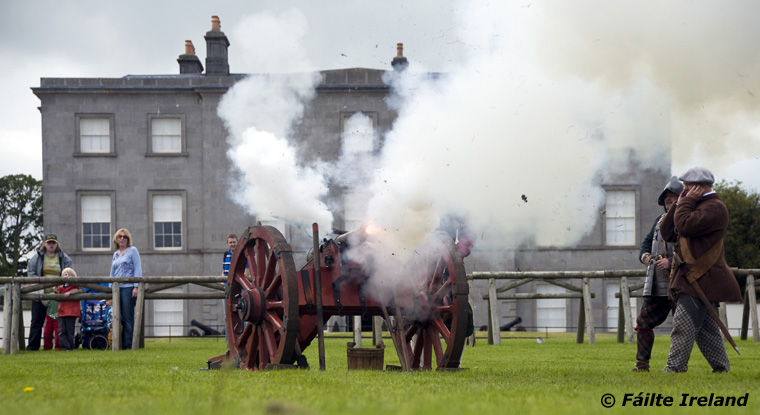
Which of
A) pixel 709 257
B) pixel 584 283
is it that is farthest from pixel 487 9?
pixel 584 283

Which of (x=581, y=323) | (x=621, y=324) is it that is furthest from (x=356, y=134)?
(x=621, y=324)

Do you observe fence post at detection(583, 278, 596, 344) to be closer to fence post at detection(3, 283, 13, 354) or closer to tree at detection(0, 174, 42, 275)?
fence post at detection(3, 283, 13, 354)

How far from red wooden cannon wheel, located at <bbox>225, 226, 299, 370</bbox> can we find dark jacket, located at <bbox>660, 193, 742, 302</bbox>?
9.93ft

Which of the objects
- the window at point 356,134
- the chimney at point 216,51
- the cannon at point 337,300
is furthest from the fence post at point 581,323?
the chimney at point 216,51

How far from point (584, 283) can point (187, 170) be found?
19.5 m

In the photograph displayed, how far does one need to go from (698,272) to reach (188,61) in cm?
2875

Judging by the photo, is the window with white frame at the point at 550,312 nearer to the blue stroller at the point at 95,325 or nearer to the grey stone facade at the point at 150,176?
the grey stone facade at the point at 150,176

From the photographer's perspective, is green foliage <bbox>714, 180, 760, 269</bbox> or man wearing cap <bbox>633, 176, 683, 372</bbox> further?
green foliage <bbox>714, 180, 760, 269</bbox>

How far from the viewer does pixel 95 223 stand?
31.5 meters

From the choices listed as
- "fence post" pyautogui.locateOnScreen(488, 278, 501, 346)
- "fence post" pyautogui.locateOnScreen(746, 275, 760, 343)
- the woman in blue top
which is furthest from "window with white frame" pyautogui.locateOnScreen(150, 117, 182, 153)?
"fence post" pyautogui.locateOnScreen(746, 275, 760, 343)

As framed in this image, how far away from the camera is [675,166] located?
8406mm

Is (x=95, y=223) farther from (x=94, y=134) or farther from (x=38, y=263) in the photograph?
(x=38, y=263)

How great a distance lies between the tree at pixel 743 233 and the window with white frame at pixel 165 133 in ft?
79.9

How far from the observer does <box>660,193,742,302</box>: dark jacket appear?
732 cm
